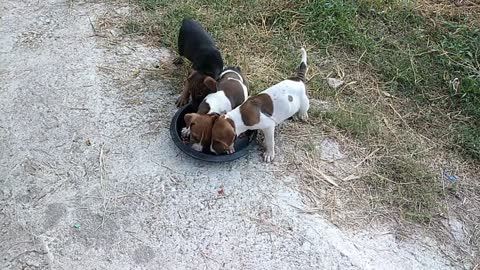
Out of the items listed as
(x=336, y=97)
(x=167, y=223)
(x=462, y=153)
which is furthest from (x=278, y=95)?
(x=462, y=153)

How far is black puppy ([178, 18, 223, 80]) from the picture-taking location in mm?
3543

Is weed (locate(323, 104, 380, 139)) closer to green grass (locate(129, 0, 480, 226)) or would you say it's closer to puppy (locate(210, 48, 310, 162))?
green grass (locate(129, 0, 480, 226))

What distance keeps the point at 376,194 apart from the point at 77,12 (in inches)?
103

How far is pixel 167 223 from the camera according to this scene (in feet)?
9.91

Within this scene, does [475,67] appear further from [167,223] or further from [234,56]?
[167,223]

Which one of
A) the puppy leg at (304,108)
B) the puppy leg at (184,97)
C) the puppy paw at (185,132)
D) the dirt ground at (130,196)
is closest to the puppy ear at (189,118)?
the puppy paw at (185,132)

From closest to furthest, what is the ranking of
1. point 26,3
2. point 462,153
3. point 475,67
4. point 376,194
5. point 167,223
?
point 167,223 → point 376,194 → point 462,153 → point 475,67 → point 26,3

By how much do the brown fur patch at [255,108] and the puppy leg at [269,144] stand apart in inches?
3.7

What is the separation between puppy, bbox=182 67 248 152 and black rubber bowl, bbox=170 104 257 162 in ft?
0.12

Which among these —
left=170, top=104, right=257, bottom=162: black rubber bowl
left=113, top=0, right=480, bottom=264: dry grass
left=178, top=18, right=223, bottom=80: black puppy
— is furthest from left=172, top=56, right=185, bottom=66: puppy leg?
left=170, top=104, right=257, bottom=162: black rubber bowl

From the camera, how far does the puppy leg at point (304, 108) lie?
3.47 meters

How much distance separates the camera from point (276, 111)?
10.9 ft

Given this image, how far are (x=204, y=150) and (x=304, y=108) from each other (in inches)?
27.4

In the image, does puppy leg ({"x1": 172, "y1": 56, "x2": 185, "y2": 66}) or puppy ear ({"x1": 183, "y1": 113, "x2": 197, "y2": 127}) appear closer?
puppy ear ({"x1": 183, "y1": 113, "x2": 197, "y2": 127})
